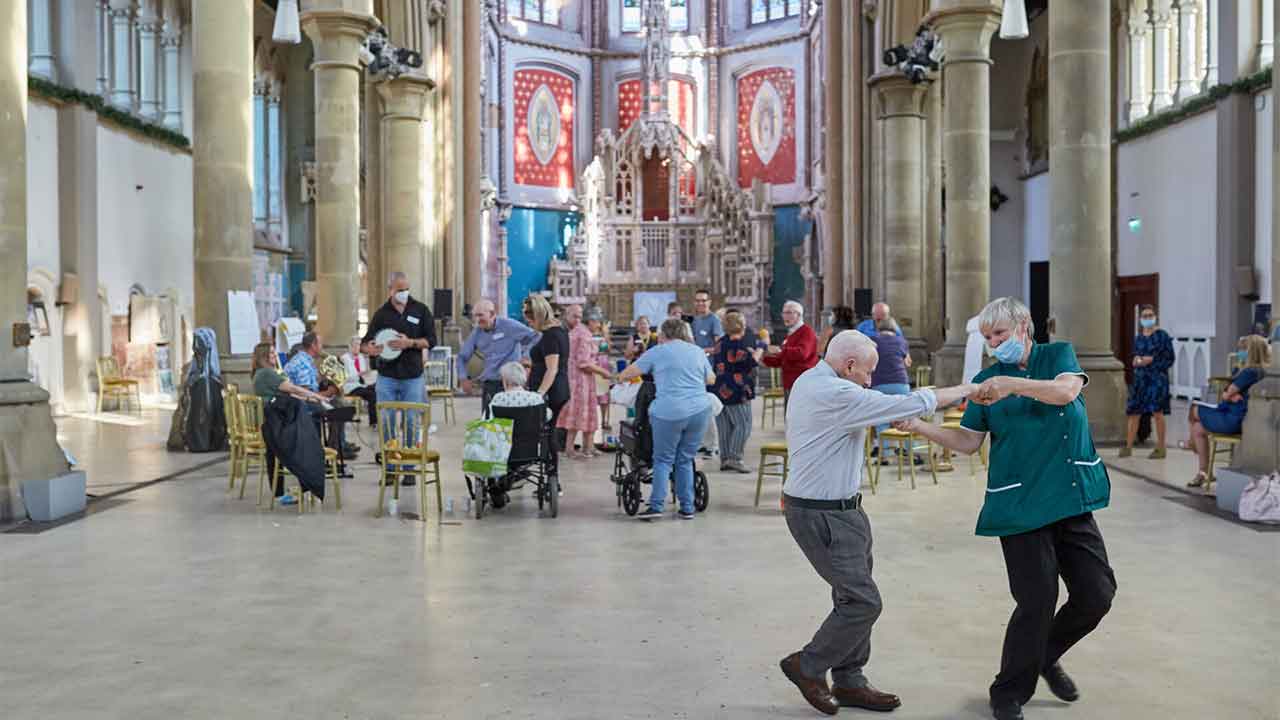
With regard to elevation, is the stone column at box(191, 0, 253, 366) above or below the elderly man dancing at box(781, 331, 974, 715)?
above

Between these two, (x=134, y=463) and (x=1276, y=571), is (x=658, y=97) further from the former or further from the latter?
(x=1276, y=571)

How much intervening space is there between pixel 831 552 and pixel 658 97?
3095 cm

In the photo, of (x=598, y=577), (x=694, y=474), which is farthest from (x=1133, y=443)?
(x=598, y=577)

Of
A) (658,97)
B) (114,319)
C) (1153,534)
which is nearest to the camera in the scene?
(1153,534)

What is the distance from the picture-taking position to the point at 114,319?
66.5ft

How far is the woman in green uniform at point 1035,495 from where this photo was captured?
4.37 meters

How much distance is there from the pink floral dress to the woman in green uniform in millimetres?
8533

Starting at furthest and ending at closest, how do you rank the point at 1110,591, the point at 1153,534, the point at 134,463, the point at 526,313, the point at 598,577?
the point at 134,463 → the point at 526,313 → the point at 1153,534 → the point at 598,577 → the point at 1110,591

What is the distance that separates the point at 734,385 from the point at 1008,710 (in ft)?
23.9

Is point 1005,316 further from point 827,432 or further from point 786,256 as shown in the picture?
point 786,256

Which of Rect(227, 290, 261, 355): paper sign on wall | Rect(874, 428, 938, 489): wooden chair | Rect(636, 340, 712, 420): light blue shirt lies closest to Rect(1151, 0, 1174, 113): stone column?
Rect(874, 428, 938, 489): wooden chair

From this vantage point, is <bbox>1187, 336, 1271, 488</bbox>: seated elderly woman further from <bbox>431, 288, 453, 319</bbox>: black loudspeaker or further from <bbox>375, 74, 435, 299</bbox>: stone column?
<bbox>431, 288, 453, 319</bbox>: black loudspeaker

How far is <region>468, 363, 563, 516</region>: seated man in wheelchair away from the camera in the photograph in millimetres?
8883

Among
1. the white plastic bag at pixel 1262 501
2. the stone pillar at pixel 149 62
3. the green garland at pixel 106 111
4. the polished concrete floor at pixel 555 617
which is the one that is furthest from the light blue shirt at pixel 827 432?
the stone pillar at pixel 149 62
